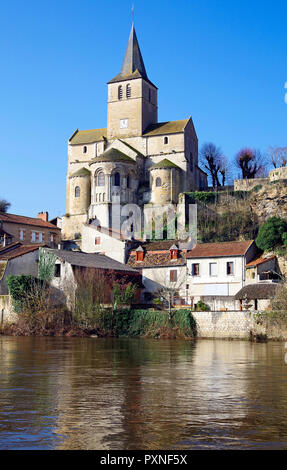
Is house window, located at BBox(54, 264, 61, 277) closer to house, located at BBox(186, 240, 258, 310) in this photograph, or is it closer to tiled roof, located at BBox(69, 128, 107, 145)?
house, located at BBox(186, 240, 258, 310)

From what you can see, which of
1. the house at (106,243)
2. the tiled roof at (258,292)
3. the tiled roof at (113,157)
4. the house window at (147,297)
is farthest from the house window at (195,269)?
the tiled roof at (113,157)

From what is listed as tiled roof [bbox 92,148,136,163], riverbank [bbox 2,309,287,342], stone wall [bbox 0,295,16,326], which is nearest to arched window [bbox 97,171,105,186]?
tiled roof [bbox 92,148,136,163]

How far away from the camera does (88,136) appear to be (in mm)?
79875

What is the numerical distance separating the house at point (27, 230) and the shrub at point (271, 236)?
956 inches

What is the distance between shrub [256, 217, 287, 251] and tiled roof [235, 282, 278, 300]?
34.3 feet

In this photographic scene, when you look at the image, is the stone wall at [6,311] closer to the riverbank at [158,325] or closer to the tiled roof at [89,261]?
the riverbank at [158,325]

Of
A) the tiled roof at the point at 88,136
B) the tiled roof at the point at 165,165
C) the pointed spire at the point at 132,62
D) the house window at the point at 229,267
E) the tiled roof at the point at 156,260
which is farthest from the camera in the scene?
the pointed spire at the point at 132,62

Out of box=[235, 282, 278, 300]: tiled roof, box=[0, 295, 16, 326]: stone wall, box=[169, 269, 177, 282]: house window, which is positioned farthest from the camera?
box=[169, 269, 177, 282]: house window

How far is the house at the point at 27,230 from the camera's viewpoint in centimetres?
6456

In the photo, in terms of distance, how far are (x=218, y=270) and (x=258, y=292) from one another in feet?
25.3

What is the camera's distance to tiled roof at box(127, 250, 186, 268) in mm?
50812

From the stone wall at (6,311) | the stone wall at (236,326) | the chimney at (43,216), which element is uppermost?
the chimney at (43,216)

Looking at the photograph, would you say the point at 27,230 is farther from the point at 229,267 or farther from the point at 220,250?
the point at 229,267
